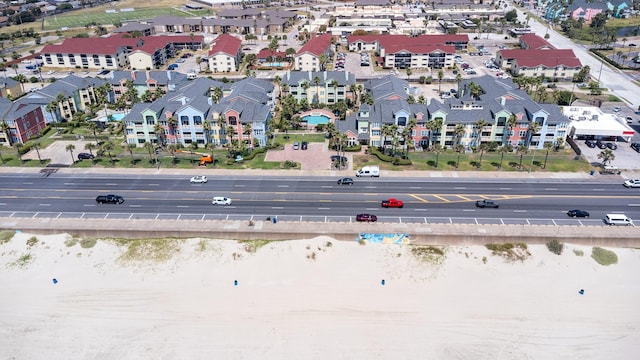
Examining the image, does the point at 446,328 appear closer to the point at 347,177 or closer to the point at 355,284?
the point at 355,284

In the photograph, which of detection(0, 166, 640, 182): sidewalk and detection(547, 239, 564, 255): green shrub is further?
detection(0, 166, 640, 182): sidewalk

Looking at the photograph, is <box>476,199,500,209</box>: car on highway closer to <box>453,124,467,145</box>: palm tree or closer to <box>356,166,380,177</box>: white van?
<box>356,166,380,177</box>: white van

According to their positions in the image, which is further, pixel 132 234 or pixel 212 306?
pixel 132 234

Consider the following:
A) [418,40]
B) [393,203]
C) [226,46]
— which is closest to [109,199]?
[393,203]

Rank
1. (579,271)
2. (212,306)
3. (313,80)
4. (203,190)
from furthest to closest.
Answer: (313,80) → (203,190) → (579,271) → (212,306)

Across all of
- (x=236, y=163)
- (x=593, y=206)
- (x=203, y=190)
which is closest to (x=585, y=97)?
(x=593, y=206)

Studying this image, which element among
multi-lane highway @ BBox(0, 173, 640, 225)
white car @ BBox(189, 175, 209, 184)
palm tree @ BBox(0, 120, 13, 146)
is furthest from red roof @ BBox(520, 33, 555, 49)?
palm tree @ BBox(0, 120, 13, 146)
